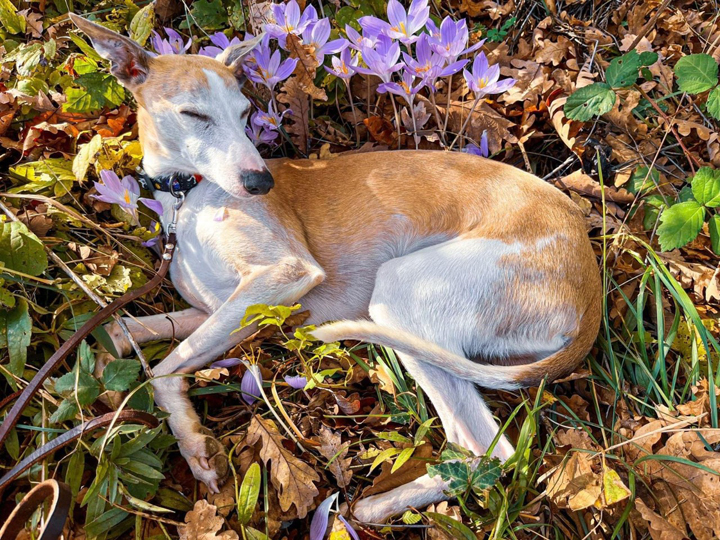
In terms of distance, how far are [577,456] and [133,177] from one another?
257 centimetres

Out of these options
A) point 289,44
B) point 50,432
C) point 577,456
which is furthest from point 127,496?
point 289,44

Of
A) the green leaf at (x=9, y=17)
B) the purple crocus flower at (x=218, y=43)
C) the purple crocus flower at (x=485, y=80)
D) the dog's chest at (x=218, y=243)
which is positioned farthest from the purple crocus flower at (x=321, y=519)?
the green leaf at (x=9, y=17)

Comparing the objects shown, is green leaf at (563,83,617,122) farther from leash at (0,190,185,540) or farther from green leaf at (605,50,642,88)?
leash at (0,190,185,540)

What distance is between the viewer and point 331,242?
3002 mm

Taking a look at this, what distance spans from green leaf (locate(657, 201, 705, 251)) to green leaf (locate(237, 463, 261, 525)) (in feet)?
6.94

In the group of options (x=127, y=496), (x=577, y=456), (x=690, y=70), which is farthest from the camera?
(x=690, y=70)

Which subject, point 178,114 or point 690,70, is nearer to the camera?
point 178,114

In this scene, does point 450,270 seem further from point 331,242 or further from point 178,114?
point 178,114

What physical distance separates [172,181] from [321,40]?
44.2 inches

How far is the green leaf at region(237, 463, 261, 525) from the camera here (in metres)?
Answer: 2.23

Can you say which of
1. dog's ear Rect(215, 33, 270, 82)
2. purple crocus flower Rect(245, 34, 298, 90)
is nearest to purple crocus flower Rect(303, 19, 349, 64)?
purple crocus flower Rect(245, 34, 298, 90)

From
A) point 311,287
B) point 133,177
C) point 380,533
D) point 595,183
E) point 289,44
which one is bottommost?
point 380,533

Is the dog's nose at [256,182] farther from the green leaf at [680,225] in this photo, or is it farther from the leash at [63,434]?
the green leaf at [680,225]

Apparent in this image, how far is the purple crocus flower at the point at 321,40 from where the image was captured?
3.04 meters
